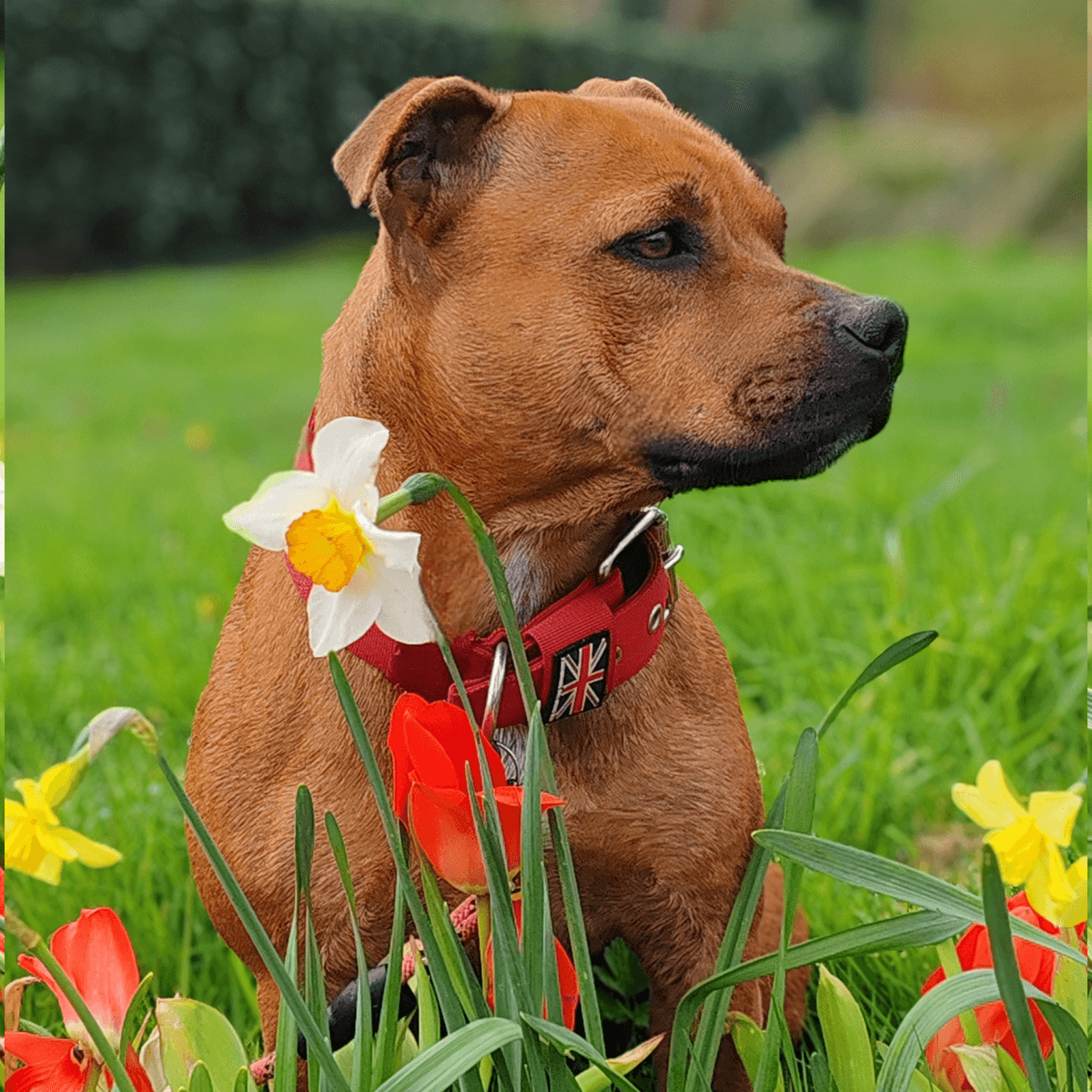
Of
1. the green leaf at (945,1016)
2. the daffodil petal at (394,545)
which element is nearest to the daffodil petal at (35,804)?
the daffodil petal at (394,545)

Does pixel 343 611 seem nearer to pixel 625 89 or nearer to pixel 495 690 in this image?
pixel 495 690

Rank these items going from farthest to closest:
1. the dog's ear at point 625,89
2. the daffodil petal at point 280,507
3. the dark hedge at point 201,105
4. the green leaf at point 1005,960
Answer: the dark hedge at point 201,105
the dog's ear at point 625,89
the daffodil petal at point 280,507
the green leaf at point 1005,960

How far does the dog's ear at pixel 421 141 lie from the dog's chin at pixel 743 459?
14.5 inches

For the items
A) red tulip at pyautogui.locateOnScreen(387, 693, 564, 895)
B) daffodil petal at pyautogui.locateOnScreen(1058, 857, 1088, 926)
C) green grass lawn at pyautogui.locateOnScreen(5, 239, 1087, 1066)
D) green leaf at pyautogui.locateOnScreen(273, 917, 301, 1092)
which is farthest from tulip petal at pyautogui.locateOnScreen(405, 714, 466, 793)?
green grass lawn at pyautogui.locateOnScreen(5, 239, 1087, 1066)

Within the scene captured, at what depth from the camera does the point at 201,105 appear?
9375 millimetres

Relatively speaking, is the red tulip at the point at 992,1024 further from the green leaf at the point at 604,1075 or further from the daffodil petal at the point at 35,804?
the daffodil petal at the point at 35,804

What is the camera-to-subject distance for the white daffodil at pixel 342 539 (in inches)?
38.3

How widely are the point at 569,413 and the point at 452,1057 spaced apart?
62cm

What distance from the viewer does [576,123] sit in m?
1.40

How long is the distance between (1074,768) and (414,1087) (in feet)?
5.77

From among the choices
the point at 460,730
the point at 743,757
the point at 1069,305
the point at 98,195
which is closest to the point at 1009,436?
the point at 1069,305

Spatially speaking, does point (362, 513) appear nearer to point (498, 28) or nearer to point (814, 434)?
point (814, 434)

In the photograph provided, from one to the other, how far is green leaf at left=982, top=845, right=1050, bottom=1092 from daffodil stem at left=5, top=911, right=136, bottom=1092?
0.68m

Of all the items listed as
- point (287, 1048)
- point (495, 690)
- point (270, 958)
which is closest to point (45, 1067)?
point (287, 1048)
